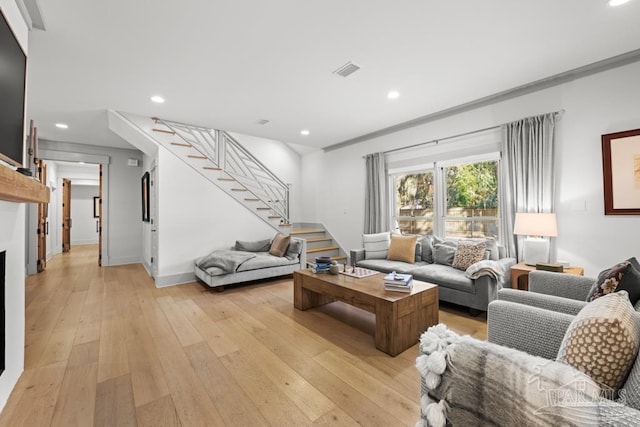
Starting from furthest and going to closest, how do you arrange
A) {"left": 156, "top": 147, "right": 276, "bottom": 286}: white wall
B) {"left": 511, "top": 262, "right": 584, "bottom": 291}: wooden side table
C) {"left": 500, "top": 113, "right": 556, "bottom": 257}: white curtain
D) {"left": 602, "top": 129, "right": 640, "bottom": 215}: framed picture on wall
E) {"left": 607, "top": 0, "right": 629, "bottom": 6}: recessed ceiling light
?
{"left": 156, "top": 147, "right": 276, "bottom": 286}: white wall < {"left": 500, "top": 113, "right": 556, "bottom": 257}: white curtain < {"left": 511, "top": 262, "right": 584, "bottom": 291}: wooden side table < {"left": 602, "top": 129, "right": 640, "bottom": 215}: framed picture on wall < {"left": 607, "top": 0, "right": 629, "bottom": 6}: recessed ceiling light

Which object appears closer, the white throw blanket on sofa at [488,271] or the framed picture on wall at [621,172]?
the framed picture on wall at [621,172]

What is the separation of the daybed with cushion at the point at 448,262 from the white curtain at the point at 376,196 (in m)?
0.65

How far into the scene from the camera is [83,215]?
33.7ft

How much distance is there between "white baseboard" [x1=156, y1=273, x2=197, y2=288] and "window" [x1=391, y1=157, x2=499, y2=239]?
3804mm

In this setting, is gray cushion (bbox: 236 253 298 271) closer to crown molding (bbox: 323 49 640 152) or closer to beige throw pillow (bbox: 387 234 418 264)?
beige throw pillow (bbox: 387 234 418 264)

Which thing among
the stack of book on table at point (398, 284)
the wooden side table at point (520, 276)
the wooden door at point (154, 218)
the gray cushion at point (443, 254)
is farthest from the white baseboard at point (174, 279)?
the wooden side table at point (520, 276)

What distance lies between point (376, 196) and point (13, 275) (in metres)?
4.69

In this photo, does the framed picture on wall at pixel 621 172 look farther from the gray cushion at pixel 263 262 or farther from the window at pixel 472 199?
the gray cushion at pixel 263 262

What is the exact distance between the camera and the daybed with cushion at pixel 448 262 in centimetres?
306

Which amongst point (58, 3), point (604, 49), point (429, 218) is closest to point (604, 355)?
point (604, 49)

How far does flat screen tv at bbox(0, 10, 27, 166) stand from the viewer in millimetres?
1525

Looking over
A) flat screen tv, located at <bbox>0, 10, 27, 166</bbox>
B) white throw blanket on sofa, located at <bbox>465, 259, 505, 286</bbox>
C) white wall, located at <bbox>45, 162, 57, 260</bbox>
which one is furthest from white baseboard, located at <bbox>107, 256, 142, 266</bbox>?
white throw blanket on sofa, located at <bbox>465, 259, 505, 286</bbox>

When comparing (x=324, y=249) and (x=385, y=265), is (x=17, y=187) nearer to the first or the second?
(x=385, y=265)

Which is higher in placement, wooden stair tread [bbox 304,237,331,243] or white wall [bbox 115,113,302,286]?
white wall [bbox 115,113,302,286]
